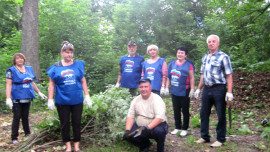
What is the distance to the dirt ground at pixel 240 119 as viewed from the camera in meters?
4.10

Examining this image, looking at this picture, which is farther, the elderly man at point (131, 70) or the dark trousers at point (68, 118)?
the elderly man at point (131, 70)

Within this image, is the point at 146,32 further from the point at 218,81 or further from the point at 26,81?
the point at 218,81

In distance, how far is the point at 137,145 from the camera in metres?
3.76

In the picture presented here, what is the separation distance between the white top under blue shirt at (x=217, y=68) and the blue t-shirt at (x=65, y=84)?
2352mm

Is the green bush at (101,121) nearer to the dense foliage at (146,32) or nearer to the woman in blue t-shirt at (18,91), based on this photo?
the woman in blue t-shirt at (18,91)

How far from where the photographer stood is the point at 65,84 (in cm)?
354

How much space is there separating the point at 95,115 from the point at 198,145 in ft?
6.77

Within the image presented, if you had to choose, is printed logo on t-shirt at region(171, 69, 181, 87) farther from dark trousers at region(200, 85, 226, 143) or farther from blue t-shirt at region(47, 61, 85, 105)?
blue t-shirt at region(47, 61, 85, 105)

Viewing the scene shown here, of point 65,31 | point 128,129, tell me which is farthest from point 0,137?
point 65,31

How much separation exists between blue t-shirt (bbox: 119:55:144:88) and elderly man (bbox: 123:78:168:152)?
165 centimetres

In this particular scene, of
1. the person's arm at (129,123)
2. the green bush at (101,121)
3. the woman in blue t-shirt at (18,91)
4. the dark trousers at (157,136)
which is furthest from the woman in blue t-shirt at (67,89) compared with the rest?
the woman in blue t-shirt at (18,91)

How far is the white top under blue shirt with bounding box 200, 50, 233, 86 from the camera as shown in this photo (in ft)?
12.7

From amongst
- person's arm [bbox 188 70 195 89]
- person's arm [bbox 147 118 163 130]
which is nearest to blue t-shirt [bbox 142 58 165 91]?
person's arm [bbox 188 70 195 89]

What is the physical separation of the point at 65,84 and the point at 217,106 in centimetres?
270
